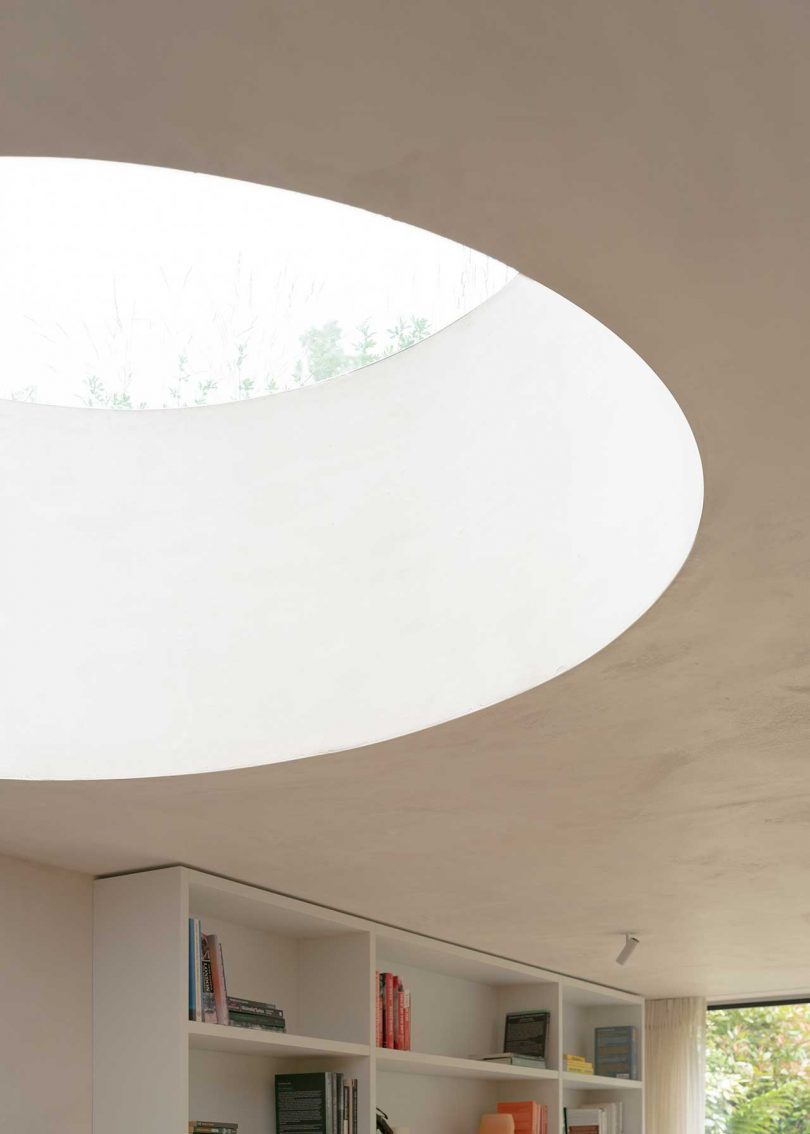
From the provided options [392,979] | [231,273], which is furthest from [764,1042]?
[231,273]

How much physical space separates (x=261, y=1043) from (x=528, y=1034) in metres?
2.40

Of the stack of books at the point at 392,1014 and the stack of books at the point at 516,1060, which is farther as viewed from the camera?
the stack of books at the point at 516,1060

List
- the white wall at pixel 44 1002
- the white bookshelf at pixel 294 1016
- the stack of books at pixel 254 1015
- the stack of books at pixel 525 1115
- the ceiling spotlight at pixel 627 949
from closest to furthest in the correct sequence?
the white wall at pixel 44 1002 → the white bookshelf at pixel 294 1016 → the stack of books at pixel 254 1015 → the ceiling spotlight at pixel 627 949 → the stack of books at pixel 525 1115

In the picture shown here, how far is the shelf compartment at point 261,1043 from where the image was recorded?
13.5 ft

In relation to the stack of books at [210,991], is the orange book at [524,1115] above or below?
below

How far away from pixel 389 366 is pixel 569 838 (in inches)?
62.4

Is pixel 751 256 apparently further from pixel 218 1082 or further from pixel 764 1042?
pixel 764 1042

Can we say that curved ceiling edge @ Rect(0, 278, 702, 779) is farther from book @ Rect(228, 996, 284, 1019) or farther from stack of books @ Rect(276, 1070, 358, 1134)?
stack of books @ Rect(276, 1070, 358, 1134)

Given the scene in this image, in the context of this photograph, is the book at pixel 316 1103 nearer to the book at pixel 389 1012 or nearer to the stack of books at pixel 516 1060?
the book at pixel 389 1012

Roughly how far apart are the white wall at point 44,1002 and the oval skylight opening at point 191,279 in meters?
1.64

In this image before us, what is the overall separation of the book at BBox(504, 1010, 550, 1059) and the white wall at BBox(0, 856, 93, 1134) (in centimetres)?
285

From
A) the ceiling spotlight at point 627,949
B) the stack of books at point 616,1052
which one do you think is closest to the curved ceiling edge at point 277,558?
the ceiling spotlight at point 627,949

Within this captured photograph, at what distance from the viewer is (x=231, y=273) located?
10.5 feet

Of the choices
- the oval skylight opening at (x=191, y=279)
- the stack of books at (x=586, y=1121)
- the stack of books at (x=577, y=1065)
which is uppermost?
the oval skylight opening at (x=191, y=279)
